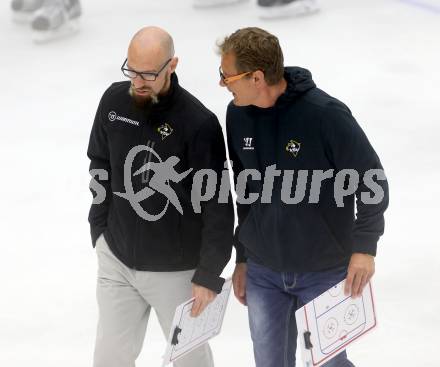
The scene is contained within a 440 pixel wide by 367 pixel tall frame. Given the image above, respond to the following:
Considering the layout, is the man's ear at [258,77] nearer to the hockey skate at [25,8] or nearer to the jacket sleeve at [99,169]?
the jacket sleeve at [99,169]

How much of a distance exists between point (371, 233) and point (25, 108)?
3.88 metres

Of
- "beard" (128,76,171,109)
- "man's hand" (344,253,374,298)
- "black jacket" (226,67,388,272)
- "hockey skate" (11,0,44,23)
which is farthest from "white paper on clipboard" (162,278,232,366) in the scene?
"hockey skate" (11,0,44,23)

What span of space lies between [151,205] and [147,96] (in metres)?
0.31

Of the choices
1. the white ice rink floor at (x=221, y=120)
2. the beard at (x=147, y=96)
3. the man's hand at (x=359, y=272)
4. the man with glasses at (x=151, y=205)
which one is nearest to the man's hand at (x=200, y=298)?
the man with glasses at (x=151, y=205)

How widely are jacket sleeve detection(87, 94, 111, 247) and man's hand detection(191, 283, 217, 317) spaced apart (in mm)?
395

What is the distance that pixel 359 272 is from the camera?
2.65 m

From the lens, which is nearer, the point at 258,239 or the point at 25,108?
the point at 258,239

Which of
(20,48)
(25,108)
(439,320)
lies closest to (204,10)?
(20,48)

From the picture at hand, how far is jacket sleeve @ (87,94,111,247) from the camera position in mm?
2861

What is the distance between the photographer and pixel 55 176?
5188 mm

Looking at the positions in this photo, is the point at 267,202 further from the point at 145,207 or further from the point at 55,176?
the point at 55,176

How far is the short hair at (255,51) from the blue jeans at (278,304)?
1.91ft

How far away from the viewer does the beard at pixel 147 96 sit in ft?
8.74

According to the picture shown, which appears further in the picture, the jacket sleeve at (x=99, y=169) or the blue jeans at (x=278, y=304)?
the jacket sleeve at (x=99, y=169)
